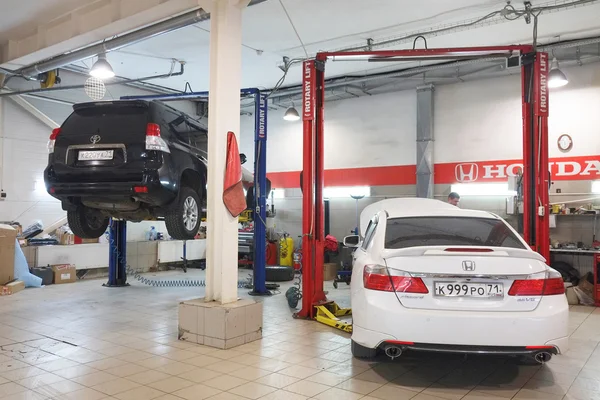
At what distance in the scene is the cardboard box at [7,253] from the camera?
7398mm

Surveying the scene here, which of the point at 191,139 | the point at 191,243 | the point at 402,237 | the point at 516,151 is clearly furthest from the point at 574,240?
the point at 191,243

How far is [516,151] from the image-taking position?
29.4 feet

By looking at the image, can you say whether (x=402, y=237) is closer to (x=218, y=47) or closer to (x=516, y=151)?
(x=218, y=47)

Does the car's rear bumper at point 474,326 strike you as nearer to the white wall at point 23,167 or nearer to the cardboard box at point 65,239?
the cardboard box at point 65,239

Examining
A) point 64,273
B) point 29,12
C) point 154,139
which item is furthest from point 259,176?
point 64,273

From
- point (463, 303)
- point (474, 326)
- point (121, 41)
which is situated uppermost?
point (121, 41)

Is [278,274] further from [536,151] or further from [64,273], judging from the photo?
[536,151]

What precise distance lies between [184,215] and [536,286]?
3.94m

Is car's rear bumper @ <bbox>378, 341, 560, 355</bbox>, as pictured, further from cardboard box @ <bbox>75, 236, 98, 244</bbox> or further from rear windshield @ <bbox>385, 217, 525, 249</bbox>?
cardboard box @ <bbox>75, 236, 98, 244</bbox>

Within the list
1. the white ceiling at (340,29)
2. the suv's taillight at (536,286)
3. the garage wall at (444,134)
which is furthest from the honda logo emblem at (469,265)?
the garage wall at (444,134)

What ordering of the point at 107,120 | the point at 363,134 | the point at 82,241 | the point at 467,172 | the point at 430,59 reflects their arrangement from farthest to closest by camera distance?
the point at 363,134 < the point at 467,172 < the point at 82,241 < the point at 430,59 < the point at 107,120

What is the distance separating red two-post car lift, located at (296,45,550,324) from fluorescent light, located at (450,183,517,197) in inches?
142

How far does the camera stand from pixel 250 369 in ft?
11.8

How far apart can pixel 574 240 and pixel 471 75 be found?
3.60 m
